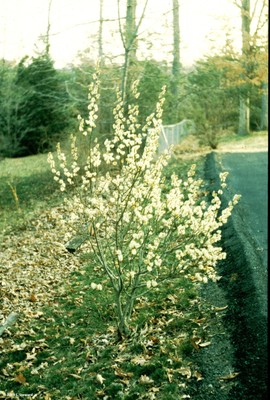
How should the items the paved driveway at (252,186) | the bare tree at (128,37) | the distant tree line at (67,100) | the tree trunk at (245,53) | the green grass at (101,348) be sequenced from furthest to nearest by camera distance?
the tree trunk at (245,53)
the distant tree line at (67,100)
the bare tree at (128,37)
the paved driveway at (252,186)
the green grass at (101,348)

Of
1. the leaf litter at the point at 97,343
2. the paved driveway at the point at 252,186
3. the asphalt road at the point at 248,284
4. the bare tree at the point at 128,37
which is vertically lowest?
the leaf litter at the point at 97,343

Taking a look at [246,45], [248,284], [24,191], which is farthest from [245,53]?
[248,284]

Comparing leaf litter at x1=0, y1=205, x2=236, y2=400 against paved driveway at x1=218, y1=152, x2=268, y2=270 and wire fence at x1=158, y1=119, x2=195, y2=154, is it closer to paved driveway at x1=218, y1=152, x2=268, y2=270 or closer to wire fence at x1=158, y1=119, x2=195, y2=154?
paved driveway at x1=218, y1=152, x2=268, y2=270

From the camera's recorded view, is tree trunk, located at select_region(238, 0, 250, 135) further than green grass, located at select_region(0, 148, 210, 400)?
Yes

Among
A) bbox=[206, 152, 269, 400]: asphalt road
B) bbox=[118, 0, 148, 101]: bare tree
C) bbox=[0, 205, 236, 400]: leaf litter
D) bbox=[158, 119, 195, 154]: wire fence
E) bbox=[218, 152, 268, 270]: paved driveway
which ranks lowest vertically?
bbox=[0, 205, 236, 400]: leaf litter

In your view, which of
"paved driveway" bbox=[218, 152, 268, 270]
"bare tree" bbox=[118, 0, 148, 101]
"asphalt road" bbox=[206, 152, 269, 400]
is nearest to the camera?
"asphalt road" bbox=[206, 152, 269, 400]

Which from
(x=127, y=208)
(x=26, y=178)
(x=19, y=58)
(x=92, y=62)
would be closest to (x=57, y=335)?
(x=127, y=208)

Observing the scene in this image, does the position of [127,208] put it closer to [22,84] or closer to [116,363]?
[116,363]

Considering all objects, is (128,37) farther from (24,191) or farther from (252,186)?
(252,186)

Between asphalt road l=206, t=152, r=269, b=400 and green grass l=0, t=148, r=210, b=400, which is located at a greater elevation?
asphalt road l=206, t=152, r=269, b=400

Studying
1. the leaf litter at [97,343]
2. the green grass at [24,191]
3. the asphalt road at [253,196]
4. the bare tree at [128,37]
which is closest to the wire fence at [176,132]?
the asphalt road at [253,196]

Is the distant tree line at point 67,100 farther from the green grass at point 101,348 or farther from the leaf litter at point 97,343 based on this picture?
the green grass at point 101,348

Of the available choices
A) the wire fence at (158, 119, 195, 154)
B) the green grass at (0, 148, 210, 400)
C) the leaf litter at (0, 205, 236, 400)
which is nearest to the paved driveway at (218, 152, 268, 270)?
the green grass at (0, 148, 210, 400)

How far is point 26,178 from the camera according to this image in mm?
16438
